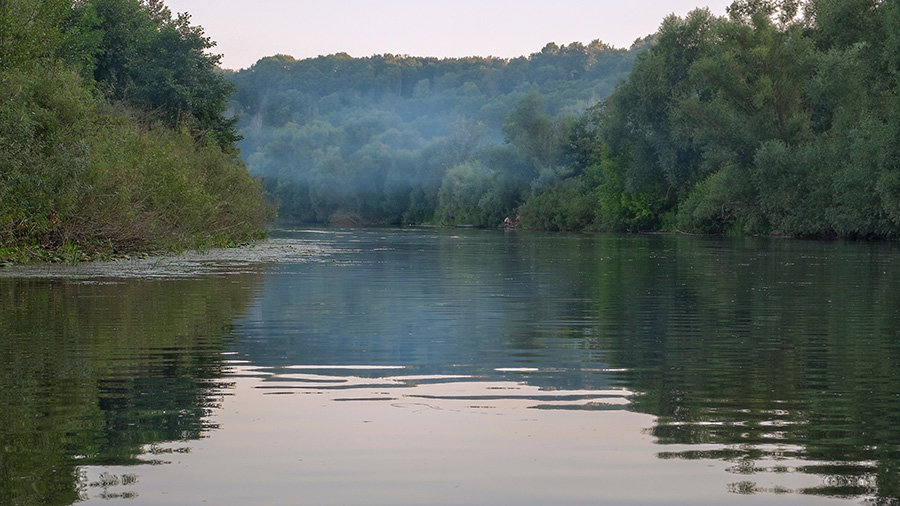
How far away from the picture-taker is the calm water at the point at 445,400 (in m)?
6.97

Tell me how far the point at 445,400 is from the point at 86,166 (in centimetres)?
2517

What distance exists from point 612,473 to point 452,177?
134m

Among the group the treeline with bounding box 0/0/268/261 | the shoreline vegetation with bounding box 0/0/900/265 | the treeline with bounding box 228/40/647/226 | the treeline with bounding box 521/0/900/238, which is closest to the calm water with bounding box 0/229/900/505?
the treeline with bounding box 0/0/268/261

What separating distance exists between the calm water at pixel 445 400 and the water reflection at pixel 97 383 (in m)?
0.04

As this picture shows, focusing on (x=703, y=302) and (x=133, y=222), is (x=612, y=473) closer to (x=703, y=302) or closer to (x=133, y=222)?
(x=703, y=302)

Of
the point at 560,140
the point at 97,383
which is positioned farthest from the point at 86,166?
the point at 560,140

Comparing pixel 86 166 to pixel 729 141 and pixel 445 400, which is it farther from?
pixel 729 141

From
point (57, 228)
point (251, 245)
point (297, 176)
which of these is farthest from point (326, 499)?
point (297, 176)

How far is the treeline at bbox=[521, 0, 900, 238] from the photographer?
216ft

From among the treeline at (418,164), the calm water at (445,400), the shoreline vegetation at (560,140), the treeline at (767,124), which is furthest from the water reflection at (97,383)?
the treeline at (418,164)

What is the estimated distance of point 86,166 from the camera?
108 ft

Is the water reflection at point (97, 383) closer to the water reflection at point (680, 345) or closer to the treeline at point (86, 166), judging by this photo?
the water reflection at point (680, 345)

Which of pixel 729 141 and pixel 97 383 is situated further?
pixel 729 141

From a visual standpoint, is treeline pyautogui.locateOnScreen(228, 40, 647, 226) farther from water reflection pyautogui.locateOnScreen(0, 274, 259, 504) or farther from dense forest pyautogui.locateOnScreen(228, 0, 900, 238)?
water reflection pyautogui.locateOnScreen(0, 274, 259, 504)
